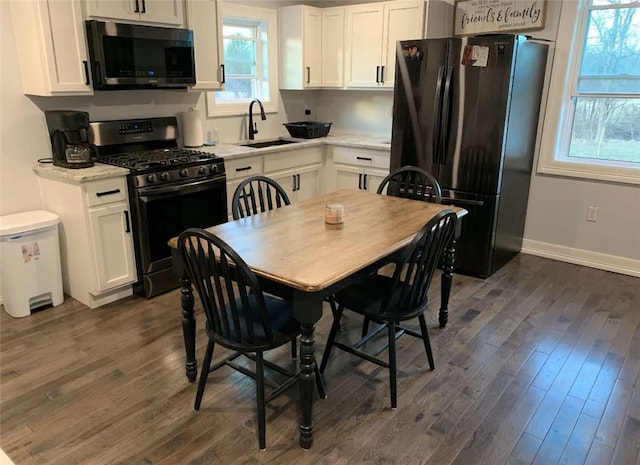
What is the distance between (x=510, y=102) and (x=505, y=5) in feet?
3.91

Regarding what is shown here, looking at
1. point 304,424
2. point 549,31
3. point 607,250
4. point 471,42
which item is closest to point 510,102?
point 471,42

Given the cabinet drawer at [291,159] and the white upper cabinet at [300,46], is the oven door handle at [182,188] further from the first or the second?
the white upper cabinet at [300,46]

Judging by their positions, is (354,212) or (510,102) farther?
(510,102)

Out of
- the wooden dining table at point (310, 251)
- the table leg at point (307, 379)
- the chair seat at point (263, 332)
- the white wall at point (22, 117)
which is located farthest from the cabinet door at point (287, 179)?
the table leg at point (307, 379)

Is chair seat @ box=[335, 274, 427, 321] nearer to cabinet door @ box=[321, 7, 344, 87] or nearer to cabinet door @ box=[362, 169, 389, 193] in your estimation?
cabinet door @ box=[362, 169, 389, 193]

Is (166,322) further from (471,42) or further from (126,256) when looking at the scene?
(471,42)

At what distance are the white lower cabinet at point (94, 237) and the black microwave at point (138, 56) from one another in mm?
730

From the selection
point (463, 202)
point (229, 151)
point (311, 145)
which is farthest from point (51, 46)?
point (463, 202)

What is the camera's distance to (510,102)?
3.49 metres

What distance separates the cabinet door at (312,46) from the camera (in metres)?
4.77

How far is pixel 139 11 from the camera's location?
129 inches

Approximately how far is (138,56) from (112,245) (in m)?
1.32

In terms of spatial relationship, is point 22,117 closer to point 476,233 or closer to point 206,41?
point 206,41

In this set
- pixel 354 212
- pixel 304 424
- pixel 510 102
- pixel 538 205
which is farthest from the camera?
pixel 538 205
